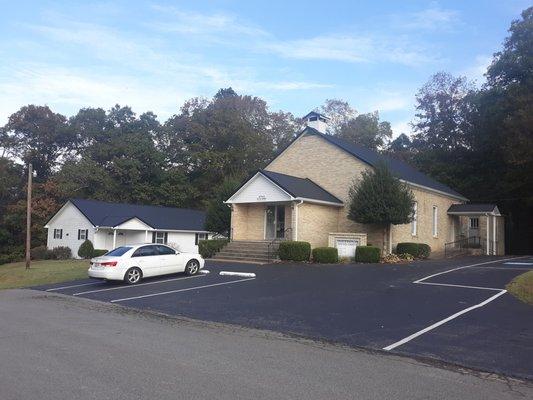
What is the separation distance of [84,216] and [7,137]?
2541 cm

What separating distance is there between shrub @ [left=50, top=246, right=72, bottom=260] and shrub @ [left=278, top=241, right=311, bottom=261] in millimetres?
24667

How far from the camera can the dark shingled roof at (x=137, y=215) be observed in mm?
42125

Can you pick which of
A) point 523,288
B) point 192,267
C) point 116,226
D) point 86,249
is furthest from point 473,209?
point 86,249

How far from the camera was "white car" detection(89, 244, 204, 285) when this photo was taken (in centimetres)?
1864

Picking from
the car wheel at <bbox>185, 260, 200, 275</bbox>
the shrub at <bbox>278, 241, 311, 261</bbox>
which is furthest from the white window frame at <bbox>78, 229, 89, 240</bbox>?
the car wheel at <bbox>185, 260, 200, 275</bbox>

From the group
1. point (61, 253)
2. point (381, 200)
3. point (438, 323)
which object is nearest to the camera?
point (438, 323)

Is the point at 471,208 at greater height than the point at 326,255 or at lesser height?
greater

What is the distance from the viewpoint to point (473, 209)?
35.5 m

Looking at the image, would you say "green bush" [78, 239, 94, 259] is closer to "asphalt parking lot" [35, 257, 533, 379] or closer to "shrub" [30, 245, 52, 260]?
"shrub" [30, 245, 52, 260]

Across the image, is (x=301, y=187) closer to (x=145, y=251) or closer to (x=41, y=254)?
(x=145, y=251)

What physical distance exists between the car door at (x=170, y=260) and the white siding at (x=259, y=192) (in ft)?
26.0

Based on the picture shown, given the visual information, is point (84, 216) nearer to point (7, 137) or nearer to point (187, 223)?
point (187, 223)

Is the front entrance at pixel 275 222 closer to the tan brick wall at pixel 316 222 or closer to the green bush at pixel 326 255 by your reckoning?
the tan brick wall at pixel 316 222

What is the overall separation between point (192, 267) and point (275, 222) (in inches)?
373
